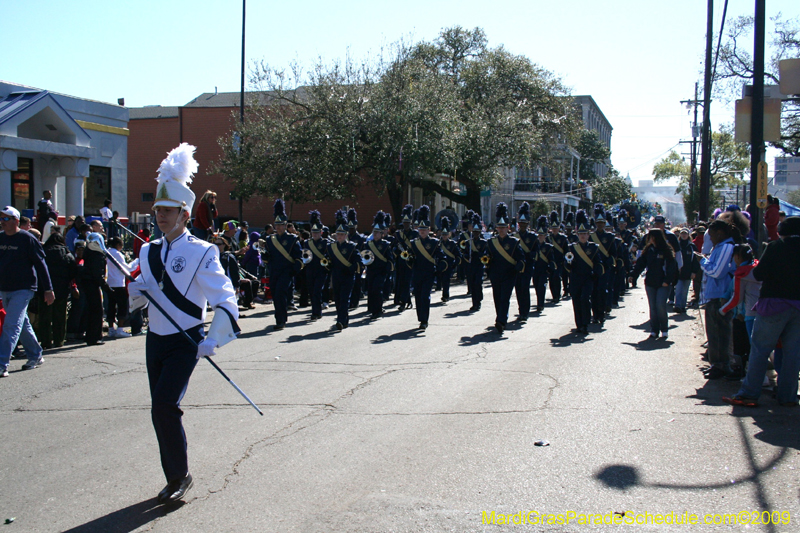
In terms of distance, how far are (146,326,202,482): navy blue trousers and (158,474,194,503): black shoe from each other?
32 mm

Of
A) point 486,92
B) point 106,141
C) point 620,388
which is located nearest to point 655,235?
point 620,388

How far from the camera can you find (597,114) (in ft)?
318

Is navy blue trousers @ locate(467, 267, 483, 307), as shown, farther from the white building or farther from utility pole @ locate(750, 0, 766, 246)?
the white building

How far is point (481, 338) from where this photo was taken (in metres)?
11.0

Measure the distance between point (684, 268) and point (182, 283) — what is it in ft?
41.0

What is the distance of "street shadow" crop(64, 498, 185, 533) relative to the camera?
388 centimetres

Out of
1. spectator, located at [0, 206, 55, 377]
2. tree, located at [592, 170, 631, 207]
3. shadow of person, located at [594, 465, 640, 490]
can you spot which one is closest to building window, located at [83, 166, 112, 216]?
spectator, located at [0, 206, 55, 377]

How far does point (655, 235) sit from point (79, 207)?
18574mm

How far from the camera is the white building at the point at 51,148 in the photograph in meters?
19.6

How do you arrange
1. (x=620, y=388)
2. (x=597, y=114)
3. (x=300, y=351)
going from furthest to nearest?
1. (x=597, y=114)
2. (x=300, y=351)
3. (x=620, y=388)

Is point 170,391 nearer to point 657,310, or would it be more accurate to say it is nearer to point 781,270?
point 781,270

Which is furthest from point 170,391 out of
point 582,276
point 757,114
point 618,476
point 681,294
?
point 681,294

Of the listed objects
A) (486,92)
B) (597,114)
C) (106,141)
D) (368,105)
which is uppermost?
(597,114)

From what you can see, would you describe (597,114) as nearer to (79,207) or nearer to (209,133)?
(209,133)
